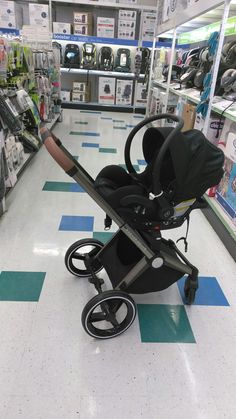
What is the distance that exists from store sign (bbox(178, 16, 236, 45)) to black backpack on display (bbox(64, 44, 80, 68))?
2.12 meters

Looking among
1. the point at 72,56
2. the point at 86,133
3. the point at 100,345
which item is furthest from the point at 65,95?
the point at 100,345

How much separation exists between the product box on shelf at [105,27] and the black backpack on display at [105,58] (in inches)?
13.6

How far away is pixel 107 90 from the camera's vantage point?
22.0 ft

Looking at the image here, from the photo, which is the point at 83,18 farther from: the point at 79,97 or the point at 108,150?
the point at 108,150

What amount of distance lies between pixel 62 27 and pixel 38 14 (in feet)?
1.69

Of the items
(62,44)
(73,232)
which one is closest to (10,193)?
(73,232)

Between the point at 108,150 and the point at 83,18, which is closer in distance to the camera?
the point at 108,150

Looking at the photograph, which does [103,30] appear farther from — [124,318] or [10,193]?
[124,318]

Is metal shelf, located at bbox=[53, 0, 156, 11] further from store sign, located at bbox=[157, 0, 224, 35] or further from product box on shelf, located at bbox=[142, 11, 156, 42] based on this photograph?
store sign, located at bbox=[157, 0, 224, 35]

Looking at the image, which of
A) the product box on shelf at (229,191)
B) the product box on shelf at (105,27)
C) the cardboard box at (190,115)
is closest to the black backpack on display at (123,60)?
the product box on shelf at (105,27)

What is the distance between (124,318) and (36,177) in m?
1.91

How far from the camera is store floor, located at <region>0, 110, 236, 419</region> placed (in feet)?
3.58

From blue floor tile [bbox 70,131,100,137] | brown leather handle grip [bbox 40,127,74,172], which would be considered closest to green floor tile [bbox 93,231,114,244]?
brown leather handle grip [bbox 40,127,74,172]

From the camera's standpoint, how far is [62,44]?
6559 mm
